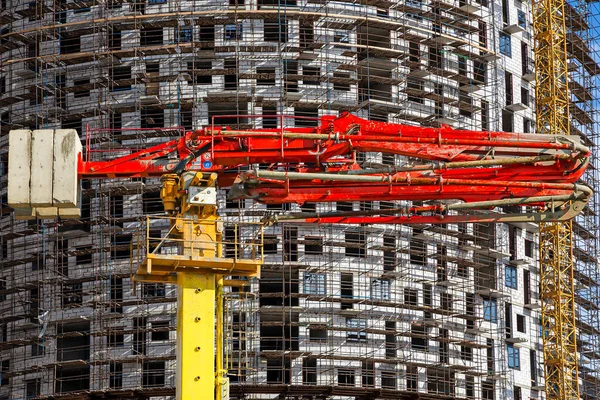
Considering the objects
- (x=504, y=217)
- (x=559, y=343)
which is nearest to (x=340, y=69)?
(x=559, y=343)

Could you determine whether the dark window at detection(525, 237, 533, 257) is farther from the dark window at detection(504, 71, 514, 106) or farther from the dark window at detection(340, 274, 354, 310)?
the dark window at detection(340, 274, 354, 310)

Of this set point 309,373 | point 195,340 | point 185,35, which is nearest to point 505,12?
point 185,35

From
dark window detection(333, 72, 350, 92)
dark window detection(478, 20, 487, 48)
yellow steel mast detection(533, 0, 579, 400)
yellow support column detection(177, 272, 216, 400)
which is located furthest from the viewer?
dark window detection(478, 20, 487, 48)

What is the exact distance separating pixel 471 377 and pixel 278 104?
21375 mm

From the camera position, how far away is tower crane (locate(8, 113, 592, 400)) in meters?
41.2

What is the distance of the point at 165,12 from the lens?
83.9 m

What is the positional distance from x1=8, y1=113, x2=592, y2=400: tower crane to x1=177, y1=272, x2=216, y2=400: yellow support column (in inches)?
1.2

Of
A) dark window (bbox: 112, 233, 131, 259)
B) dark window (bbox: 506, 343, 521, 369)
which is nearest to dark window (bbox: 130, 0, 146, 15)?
dark window (bbox: 112, 233, 131, 259)

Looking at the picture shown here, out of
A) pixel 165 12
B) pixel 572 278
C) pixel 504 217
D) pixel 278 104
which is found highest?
pixel 165 12

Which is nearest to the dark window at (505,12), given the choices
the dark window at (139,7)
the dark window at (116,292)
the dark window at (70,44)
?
the dark window at (139,7)

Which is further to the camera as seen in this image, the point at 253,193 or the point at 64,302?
the point at 64,302

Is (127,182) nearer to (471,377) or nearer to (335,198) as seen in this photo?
(471,377)

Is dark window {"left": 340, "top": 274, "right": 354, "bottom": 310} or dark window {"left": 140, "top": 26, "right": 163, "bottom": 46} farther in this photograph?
dark window {"left": 140, "top": 26, "right": 163, "bottom": 46}

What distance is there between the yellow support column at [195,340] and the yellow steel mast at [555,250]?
50.7 m
